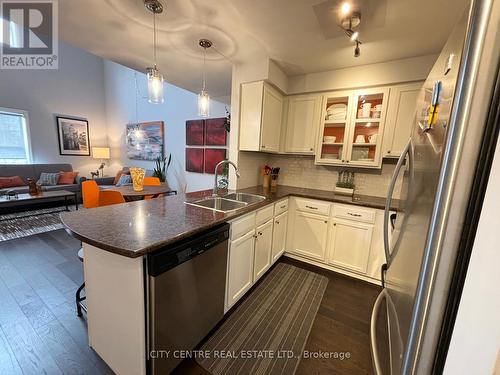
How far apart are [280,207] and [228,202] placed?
633 millimetres

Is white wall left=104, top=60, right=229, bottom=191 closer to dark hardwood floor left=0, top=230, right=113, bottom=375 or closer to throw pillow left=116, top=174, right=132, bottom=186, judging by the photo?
throw pillow left=116, top=174, right=132, bottom=186

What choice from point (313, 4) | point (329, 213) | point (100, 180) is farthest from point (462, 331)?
point (100, 180)

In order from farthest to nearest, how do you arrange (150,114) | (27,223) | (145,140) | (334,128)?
(145,140) → (150,114) → (27,223) → (334,128)

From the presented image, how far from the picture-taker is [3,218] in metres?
3.69

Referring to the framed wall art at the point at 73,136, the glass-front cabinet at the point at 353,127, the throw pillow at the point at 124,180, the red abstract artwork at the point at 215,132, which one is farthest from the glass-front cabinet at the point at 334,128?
the framed wall art at the point at 73,136

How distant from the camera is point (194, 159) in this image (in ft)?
16.0

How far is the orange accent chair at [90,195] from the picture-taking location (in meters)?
2.27

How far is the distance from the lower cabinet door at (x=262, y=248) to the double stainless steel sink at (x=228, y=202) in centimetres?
29

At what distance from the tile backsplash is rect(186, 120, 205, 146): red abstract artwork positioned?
6.97 feet

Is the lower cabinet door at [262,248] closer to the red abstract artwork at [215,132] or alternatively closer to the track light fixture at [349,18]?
the track light fixture at [349,18]

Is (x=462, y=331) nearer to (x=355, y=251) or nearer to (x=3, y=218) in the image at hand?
(x=355, y=251)

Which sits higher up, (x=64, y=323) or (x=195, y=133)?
(x=195, y=133)

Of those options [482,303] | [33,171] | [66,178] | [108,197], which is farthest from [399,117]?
[33,171]

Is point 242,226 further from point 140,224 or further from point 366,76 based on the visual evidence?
point 366,76
